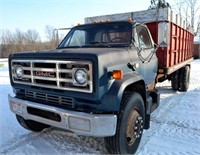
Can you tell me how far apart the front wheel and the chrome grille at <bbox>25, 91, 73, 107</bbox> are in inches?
28.7

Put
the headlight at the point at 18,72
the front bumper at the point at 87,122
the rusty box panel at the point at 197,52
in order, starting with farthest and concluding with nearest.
A: the rusty box panel at the point at 197,52 < the headlight at the point at 18,72 < the front bumper at the point at 87,122

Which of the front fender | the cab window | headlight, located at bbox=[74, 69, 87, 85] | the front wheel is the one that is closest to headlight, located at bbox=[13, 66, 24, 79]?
headlight, located at bbox=[74, 69, 87, 85]

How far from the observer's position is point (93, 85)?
2.58 m

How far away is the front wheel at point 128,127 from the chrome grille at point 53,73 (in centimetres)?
68

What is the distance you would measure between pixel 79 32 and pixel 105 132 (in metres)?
2.41

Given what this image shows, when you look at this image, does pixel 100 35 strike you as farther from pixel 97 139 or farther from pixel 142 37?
pixel 97 139

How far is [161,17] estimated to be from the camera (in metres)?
5.02

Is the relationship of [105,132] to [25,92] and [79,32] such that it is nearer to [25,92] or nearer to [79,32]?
[25,92]

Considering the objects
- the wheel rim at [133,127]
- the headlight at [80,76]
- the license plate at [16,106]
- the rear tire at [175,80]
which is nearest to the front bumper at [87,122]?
the headlight at [80,76]

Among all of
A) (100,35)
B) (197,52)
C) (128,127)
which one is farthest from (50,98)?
(197,52)

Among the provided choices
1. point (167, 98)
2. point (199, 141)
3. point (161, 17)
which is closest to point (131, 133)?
point (199, 141)

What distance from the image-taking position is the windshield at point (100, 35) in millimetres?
3777

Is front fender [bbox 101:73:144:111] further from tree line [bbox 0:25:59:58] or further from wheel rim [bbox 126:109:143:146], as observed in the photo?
tree line [bbox 0:25:59:58]

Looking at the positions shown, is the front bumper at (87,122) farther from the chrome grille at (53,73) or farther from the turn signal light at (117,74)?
the turn signal light at (117,74)
